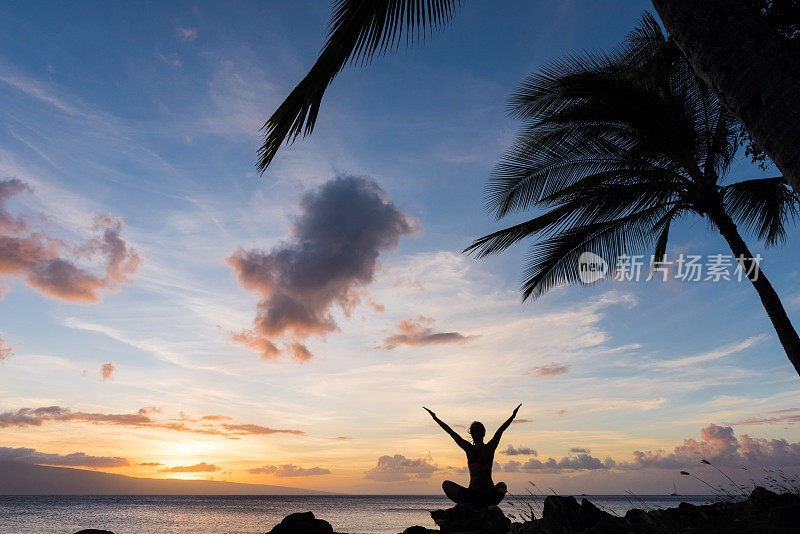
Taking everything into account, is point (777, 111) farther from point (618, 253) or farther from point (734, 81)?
point (618, 253)

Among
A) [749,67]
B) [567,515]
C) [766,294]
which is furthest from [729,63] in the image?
[766,294]

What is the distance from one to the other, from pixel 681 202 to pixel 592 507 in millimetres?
5673

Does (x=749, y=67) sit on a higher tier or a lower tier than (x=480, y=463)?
higher

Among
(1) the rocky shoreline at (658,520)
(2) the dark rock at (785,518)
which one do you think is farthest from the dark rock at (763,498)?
(2) the dark rock at (785,518)

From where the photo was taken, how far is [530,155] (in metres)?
9.14

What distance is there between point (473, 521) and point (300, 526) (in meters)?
5.99

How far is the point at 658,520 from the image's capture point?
4.25m

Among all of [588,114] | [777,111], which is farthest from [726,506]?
[588,114]

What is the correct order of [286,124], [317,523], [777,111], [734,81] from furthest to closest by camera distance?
1. [317,523]
2. [286,124]
3. [734,81]
4. [777,111]

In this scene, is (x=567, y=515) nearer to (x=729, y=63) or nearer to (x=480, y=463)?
(x=480, y=463)

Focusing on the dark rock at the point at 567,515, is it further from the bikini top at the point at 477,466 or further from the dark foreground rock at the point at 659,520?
the bikini top at the point at 477,466

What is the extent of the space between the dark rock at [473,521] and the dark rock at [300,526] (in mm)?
4269

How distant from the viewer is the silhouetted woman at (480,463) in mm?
7680

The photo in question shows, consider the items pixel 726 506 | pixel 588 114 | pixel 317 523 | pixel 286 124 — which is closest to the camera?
pixel 286 124
